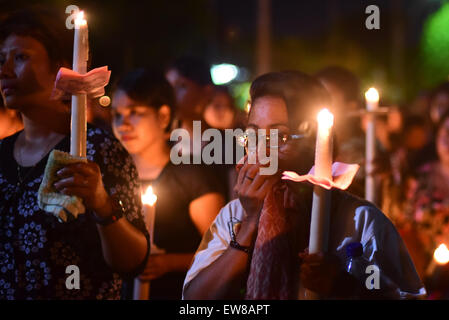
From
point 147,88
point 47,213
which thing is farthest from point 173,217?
point 47,213

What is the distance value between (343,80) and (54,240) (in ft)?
11.2

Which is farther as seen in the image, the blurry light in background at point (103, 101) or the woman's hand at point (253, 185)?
the blurry light in background at point (103, 101)

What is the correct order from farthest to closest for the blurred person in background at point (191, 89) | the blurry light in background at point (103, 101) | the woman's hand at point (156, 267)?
the blurred person in background at point (191, 89) < the blurry light in background at point (103, 101) < the woman's hand at point (156, 267)

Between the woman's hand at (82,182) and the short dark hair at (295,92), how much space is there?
2.48 ft

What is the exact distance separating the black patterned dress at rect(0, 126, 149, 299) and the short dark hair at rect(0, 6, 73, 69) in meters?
0.33

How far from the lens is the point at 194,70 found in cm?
466

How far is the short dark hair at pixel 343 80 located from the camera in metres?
5.15

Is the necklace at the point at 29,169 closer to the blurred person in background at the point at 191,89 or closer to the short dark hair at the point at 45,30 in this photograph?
the short dark hair at the point at 45,30

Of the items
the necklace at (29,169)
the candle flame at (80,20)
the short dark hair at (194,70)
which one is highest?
the short dark hair at (194,70)

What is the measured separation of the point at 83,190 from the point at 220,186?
1656mm

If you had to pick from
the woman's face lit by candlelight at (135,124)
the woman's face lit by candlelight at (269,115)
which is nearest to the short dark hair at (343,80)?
the woman's face lit by candlelight at (135,124)

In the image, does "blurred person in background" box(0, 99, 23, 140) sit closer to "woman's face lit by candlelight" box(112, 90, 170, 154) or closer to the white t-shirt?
"woman's face lit by candlelight" box(112, 90, 170, 154)

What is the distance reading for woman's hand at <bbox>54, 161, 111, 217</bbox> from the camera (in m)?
1.81
